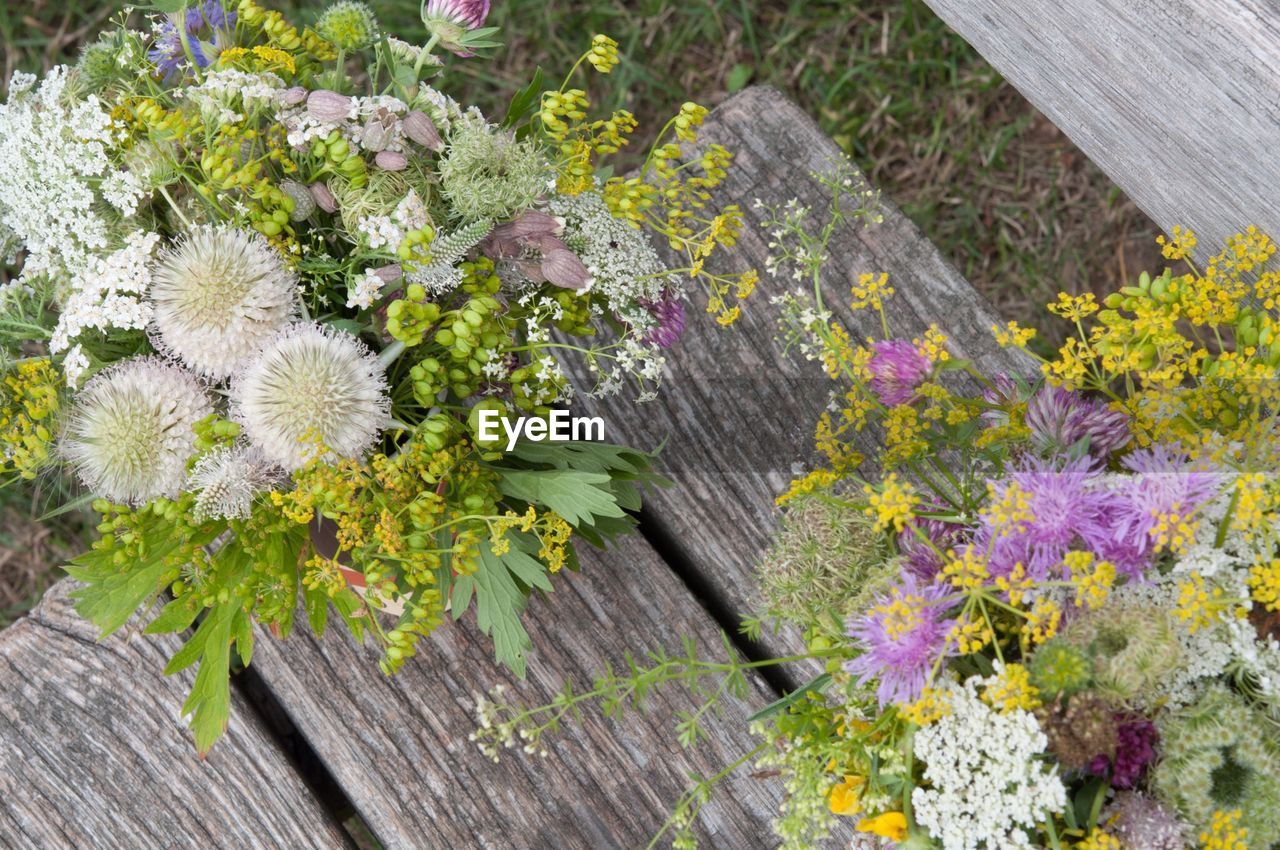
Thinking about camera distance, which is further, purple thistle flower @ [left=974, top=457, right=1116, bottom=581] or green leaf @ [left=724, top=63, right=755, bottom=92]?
green leaf @ [left=724, top=63, right=755, bottom=92]

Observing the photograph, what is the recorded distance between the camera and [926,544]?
0.87 m

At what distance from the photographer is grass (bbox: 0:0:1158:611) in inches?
82.3

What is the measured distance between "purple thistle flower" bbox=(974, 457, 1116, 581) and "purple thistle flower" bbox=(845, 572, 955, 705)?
60 millimetres

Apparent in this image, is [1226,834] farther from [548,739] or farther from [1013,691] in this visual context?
[548,739]

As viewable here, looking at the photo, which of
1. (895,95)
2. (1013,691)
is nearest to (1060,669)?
(1013,691)

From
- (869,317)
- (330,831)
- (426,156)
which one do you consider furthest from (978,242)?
(330,831)

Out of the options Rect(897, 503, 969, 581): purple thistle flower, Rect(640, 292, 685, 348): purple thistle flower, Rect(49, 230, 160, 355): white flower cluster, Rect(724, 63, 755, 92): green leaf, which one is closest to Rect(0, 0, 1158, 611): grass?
Rect(724, 63, 755, 92): green leaf

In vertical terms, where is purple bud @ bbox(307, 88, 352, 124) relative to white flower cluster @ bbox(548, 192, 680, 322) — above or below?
above

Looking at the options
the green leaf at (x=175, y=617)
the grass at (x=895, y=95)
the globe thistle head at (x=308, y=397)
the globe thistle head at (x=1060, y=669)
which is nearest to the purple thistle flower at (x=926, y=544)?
the globe thistle head at (x=1060, y=669)

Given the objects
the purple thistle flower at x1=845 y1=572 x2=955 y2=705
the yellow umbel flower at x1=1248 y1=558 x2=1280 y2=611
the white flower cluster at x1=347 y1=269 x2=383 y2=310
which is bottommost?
the yellow umbel flower at x1=1248 y1=558 x2=1280 y2=611

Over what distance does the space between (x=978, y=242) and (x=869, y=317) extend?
903mm

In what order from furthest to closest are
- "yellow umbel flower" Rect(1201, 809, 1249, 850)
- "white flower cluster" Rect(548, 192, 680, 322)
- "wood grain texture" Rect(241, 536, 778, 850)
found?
"wood grain texture" Rect(241, 536, 778, 850) < "white flower cluster" Rect(548, 192, 680, 322) < "yellow umbel flower" Rect(1201, 809, 1249, 850)

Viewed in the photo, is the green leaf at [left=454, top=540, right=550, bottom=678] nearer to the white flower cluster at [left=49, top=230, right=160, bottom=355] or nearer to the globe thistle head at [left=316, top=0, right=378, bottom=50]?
the white flower cluster at [left=49, top=230, right=160, bottom=355]

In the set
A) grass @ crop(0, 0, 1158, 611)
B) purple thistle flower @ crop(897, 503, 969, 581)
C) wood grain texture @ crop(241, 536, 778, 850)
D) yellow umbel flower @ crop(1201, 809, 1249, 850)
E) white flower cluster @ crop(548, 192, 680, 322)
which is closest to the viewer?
yellow umbel flower @ crop(1201, 809, 1249, 850)
